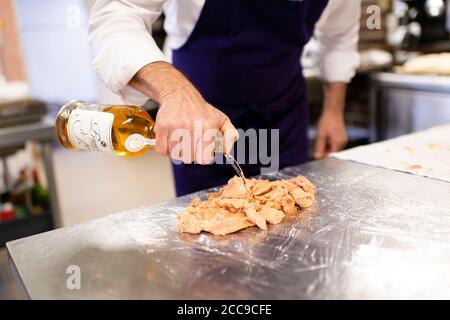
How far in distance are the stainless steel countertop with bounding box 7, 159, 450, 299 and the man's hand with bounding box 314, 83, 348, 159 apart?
660 mm

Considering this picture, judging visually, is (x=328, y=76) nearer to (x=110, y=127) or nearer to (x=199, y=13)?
(x=199, y=13)

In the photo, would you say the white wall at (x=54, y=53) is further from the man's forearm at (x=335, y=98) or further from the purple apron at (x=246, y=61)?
the purple apron at (x=246, y=61)

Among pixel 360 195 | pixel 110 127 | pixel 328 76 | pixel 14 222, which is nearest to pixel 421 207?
pixel 360 195

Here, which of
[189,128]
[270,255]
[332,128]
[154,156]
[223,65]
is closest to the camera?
[270,255]

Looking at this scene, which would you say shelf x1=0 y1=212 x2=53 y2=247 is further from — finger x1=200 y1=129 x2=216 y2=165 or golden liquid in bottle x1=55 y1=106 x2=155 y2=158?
finger x1=200 y1=129 x2=216 y2=165

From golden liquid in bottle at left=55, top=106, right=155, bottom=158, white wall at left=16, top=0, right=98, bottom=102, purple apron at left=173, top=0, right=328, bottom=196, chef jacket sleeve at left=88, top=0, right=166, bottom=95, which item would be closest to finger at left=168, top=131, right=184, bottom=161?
golden liquid in bottle at left=55, top=106, right=155, bottom=158

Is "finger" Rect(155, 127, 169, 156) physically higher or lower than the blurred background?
higher

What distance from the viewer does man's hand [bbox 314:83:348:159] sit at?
1624 millimetres

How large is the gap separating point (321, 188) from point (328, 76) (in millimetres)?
798

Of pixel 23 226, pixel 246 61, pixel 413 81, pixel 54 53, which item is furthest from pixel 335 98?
pixel 54 53

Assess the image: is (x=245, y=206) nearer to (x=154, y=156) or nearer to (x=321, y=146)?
(x=321, y=146)

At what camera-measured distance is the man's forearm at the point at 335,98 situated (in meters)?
1.65

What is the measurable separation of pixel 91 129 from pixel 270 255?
1.35 feet

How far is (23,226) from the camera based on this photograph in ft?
7.24
